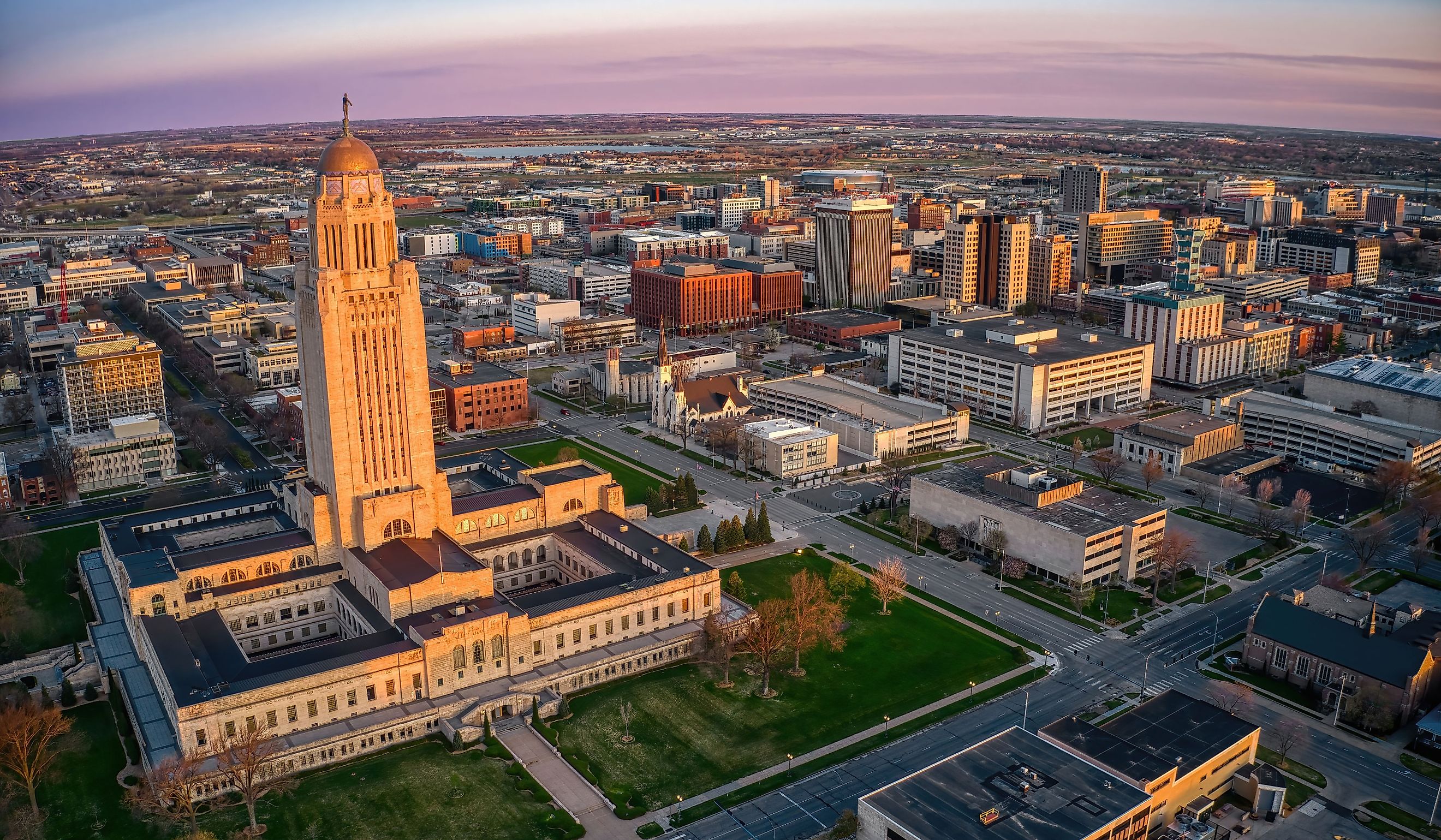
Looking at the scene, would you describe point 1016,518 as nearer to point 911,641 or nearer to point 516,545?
point 911,641

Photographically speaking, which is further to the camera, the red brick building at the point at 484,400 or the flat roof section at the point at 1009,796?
the red brick building at the point at 484,400

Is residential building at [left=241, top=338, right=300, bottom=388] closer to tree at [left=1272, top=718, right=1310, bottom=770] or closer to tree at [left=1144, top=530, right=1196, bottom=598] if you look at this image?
tree at [left=1144, top=530, right=1196, bottom=598]

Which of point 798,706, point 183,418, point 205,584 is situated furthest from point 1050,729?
point 183,418

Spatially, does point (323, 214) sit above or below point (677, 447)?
above

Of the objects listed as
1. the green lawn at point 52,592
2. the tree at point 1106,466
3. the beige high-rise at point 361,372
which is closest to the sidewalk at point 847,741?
the beige high-rise at point 361,372

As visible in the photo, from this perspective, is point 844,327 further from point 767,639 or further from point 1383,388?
point 767,639

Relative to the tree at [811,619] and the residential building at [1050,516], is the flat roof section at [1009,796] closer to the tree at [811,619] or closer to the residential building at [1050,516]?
the tree at [811,619]

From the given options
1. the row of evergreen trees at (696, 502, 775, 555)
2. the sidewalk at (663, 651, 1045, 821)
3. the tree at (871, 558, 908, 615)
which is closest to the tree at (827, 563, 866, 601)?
the tree at (871, 558, 908, 615)
